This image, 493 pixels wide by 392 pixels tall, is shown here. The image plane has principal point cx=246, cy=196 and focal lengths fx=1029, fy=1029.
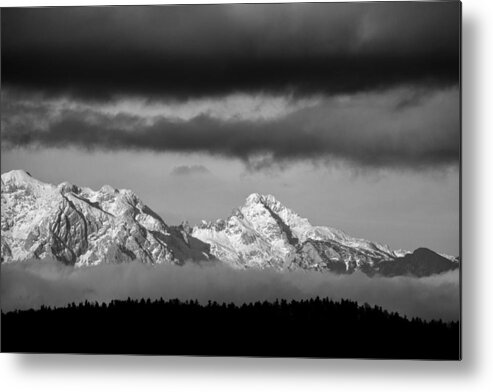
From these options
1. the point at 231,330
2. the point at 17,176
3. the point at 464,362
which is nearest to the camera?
the point at 464,362

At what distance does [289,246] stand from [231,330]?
1.61ft

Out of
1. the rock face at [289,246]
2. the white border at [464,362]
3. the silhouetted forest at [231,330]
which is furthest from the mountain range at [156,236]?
the white border at [464,362]

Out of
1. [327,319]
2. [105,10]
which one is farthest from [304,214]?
[105,10]

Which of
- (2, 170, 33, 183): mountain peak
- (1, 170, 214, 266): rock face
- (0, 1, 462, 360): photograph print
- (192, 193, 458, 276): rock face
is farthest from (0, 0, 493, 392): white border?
(2, 170, 33, 183): mountain peak

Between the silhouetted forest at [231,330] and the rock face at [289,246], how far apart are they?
0.63 feet

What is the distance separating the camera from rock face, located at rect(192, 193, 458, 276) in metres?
4.88

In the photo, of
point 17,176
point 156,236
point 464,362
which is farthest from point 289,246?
point 17,176

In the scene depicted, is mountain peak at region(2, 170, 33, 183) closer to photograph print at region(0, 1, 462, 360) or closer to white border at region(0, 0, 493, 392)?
photograph print at region(0, 1, 462, 360)

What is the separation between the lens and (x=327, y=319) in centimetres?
489

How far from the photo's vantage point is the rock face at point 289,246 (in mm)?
4875

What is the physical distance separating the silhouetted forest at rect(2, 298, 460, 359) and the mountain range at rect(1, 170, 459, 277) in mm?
210

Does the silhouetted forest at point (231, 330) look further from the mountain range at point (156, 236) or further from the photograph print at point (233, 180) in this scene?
the mountain range at point (156, 236)

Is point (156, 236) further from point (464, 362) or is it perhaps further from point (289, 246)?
point (464, 362)

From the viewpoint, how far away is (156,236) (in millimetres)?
5020
